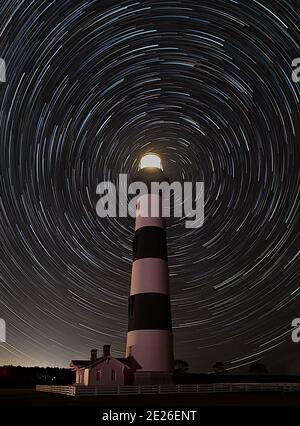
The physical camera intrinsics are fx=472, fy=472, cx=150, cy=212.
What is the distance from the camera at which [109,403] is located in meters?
15.5

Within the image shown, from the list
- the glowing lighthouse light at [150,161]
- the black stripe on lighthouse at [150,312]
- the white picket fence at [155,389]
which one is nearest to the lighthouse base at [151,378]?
the white picket fence at [155,389]

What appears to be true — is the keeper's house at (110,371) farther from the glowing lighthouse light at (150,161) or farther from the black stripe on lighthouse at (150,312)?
the glowing lighthouse light at (150,161)

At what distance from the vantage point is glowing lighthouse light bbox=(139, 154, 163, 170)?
89.7ft

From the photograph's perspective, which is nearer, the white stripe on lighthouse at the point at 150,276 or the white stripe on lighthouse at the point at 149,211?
the white stripe on lighthouse at the point at 150,276

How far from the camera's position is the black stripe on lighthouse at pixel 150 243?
24.0 metres

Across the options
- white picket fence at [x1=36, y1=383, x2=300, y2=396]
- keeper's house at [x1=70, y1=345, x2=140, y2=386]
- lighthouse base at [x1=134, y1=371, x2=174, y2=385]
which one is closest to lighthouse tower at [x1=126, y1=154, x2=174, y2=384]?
lighthouse base at [x1=134, y1=371, x2=174, y2=385]

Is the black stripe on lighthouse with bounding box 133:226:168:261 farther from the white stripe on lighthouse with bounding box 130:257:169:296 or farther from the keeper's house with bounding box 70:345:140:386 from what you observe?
the keeper's house with bounding box 70:345:140:386

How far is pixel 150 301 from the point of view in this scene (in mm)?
22875

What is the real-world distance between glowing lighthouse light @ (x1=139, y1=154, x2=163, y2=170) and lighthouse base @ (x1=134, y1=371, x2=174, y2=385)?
37.2ft

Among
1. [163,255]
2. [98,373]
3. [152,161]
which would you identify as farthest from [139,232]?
[98,373]
